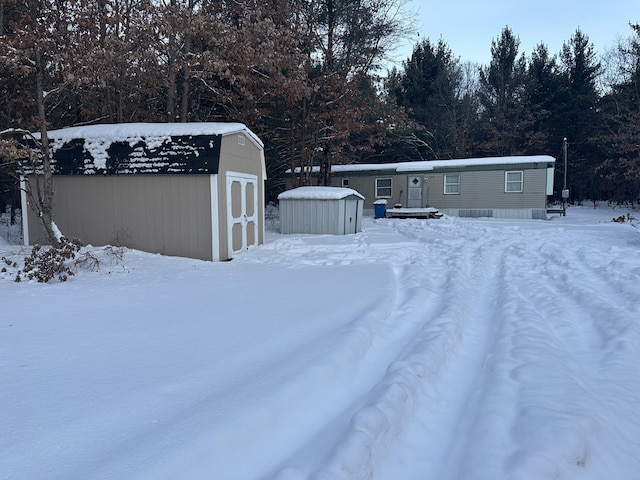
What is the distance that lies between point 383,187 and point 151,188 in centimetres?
1592

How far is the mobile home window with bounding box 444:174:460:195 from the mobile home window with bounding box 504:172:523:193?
217 cm

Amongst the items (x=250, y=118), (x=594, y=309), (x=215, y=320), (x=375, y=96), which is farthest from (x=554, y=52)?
(x=215, y=320)

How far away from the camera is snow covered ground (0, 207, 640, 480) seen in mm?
2398

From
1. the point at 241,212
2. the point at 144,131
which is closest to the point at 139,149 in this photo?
the point at 144,131

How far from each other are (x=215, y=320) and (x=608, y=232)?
44.4 ft

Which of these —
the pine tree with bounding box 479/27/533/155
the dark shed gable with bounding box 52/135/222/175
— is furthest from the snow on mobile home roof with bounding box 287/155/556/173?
the dark shed gable with bounding box 52/135/222/175

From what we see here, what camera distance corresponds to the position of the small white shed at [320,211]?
14227mm

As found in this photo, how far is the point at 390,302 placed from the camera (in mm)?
5719

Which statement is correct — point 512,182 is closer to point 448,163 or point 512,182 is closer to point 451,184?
point 451,184

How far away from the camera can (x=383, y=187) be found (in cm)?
2358

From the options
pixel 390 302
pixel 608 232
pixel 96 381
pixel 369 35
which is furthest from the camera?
pixel 369 35

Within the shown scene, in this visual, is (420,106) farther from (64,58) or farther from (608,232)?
(64,58)

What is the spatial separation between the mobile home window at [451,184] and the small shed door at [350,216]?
29.4 feet

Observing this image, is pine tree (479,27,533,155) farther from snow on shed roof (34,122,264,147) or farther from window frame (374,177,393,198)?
snow on shed roof (34,122,264,147)
